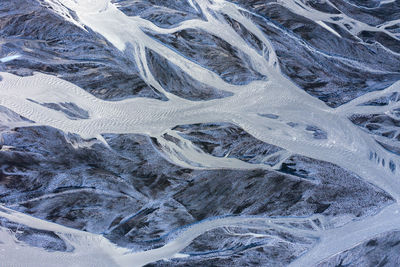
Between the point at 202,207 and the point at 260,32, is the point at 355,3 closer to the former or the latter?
the point at 260,32

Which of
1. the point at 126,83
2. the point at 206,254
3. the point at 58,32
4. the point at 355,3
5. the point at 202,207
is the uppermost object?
the point at 355,3

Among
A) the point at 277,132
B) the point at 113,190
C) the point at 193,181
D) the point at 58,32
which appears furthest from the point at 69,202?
the point at 277,132

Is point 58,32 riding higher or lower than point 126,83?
higher

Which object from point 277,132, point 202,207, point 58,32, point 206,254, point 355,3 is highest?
point 355,3

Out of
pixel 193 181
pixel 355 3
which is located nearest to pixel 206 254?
pixel 193 181

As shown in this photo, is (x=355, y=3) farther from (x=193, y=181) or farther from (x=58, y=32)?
(x=58, y=32)

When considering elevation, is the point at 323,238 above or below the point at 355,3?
below
